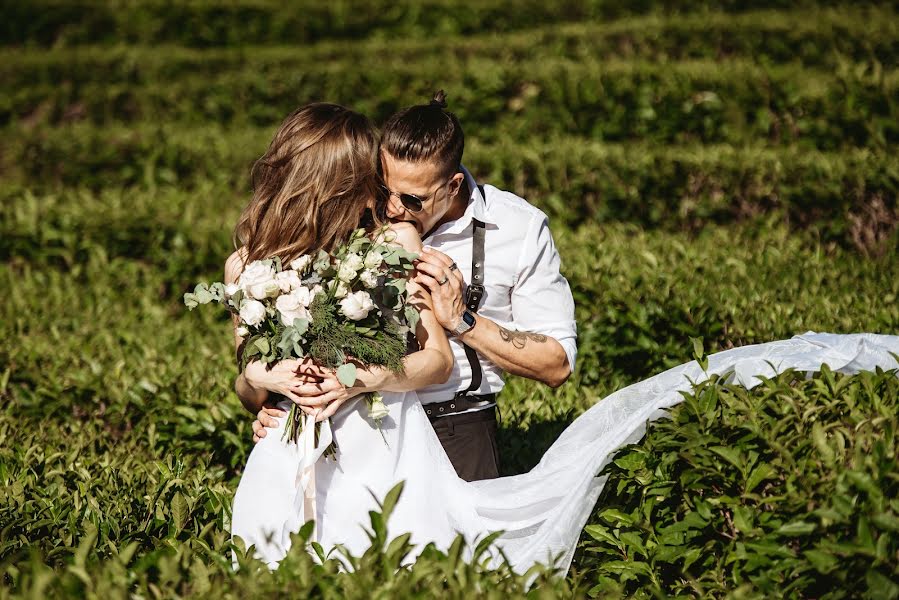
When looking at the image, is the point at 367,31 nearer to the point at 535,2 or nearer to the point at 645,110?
the point at 535,2

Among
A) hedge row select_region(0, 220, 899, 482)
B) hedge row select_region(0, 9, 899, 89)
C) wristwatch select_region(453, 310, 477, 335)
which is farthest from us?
hedge row select_region(0, 9, 899, 89)

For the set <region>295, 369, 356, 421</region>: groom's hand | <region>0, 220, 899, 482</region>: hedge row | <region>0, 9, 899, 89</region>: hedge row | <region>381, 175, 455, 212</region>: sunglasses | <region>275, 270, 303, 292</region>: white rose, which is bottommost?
<region>0, 220, 899, 482</region>: hedge row

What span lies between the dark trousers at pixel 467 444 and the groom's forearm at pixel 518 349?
0.94 ft

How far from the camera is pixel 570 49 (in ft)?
37.4

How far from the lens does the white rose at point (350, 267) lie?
2.70 meters

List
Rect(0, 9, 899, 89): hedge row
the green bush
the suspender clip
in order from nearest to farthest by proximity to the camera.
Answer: the green bush, the suspender clip, Rect(0, 9, 899, 89): hedge row

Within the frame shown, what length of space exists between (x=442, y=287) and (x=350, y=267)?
0.42 meters

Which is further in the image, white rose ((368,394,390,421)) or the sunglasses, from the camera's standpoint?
the sunglasses

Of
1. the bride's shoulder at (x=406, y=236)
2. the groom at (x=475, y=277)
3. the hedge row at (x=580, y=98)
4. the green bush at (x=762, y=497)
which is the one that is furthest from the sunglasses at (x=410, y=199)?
the hedge row at (x=580, y=98)

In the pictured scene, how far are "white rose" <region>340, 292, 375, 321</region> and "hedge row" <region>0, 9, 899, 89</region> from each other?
27.7ft

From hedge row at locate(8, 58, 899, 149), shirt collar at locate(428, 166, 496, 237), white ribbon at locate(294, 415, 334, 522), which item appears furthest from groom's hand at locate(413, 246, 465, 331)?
hedge row at locate(8, 58, 899, 149)

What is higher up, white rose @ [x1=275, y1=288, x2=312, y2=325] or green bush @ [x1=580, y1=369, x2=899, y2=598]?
white rose @ [x1=275, y1=288, x2=312, y2=325]

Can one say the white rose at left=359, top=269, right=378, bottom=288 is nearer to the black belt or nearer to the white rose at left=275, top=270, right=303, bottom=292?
the white rose at left=275, top=270, right=303, bottom=292

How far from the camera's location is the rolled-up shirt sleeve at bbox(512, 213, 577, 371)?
337 cm
